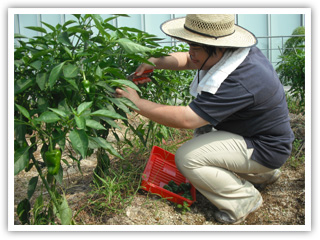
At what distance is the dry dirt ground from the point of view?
191cm

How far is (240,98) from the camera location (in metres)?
1.79

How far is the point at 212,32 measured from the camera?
1.84 metres

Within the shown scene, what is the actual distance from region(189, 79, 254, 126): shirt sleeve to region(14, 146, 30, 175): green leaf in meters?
0.83

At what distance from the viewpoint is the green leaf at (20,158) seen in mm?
1410

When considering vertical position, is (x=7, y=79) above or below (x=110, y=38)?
below

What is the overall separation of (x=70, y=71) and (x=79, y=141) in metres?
0.31

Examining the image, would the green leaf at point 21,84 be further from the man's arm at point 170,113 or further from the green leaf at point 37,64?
the man's arm at point 170,113

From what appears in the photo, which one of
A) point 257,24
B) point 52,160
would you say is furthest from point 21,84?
point 257,24

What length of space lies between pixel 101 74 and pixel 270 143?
1.04 meters

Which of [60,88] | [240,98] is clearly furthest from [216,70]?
[60,88]

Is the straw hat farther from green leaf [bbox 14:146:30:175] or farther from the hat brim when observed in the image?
green leaf [bbox 14:146:30:175]

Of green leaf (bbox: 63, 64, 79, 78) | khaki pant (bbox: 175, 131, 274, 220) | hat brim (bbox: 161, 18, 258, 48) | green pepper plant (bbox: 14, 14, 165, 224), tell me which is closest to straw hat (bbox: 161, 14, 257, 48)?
hat brim (bbox: 161, 18, 258, 48)
